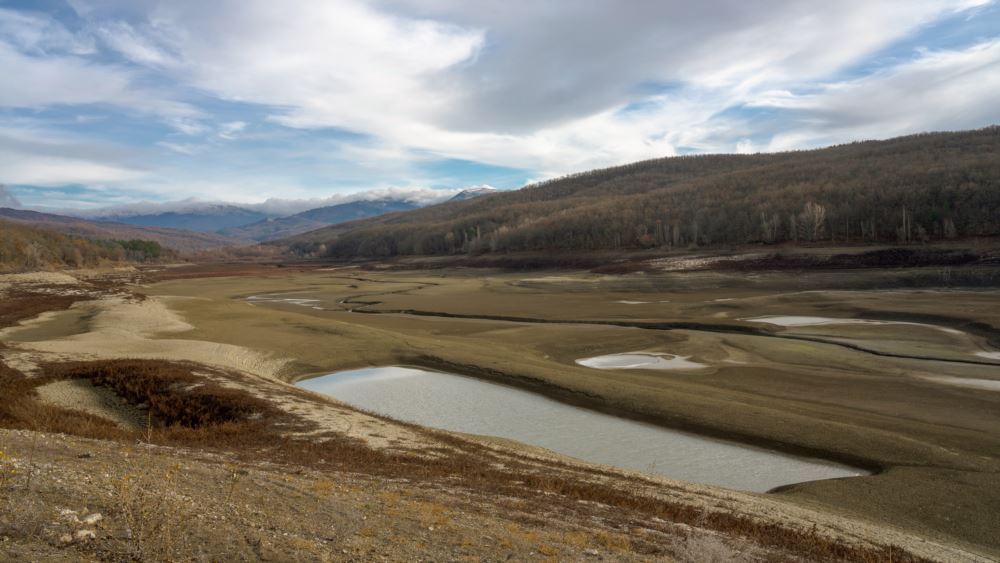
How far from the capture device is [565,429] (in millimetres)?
23047

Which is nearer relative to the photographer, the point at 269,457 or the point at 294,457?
the point at 269,457

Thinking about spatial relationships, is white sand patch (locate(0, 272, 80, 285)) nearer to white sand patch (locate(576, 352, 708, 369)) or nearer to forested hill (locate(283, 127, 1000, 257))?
white sand patch (locate(576, 352, 708, 369))

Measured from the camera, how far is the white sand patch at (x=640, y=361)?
3222 cm

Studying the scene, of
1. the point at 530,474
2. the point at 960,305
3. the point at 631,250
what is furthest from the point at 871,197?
the point at 530,474

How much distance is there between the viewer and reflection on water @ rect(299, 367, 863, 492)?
18594 mm

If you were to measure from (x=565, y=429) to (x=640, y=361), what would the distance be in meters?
12.5

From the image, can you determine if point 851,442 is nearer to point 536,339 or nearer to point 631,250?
point 536,339

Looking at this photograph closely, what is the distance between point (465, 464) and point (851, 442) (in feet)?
47.3

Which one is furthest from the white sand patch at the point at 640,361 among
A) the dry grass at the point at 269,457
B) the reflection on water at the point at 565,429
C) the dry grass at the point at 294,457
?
the dry grass at the point at 294,457

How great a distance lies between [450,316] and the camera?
184 ft

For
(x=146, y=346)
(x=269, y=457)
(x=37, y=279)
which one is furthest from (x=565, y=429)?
(x=37, y=279)

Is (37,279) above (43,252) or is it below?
below

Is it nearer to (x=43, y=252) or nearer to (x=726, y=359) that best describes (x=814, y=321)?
→ (x=726, y=359)

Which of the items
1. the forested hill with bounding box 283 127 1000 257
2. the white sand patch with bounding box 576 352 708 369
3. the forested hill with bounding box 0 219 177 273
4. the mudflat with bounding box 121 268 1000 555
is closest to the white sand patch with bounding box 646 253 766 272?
the mudflat with bounding box 121 268 1000 555
